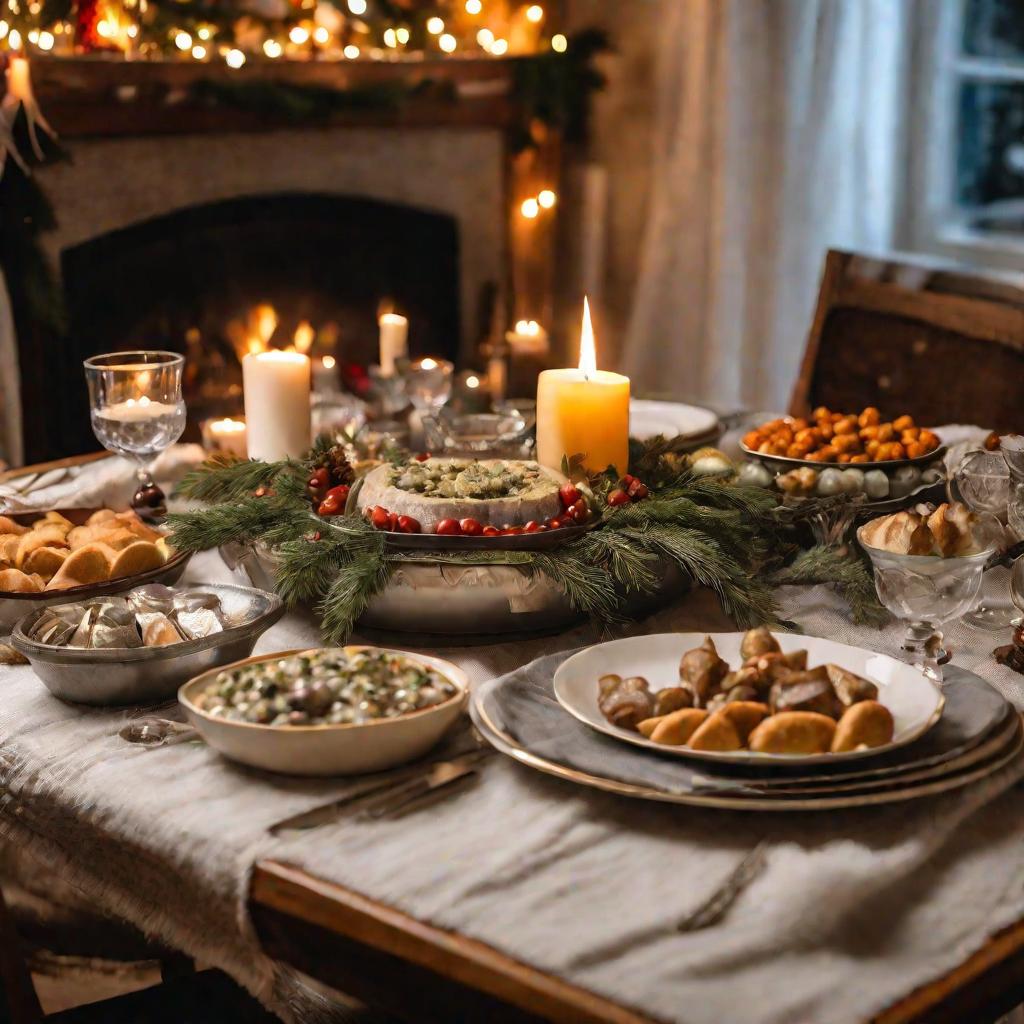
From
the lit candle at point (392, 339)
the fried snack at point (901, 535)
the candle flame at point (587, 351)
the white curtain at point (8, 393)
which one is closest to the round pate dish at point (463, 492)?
the candle flame at point (587, 351)

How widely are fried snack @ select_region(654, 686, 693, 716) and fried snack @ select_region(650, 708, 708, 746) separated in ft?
0.06

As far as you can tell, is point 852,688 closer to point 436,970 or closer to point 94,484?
point 436,970

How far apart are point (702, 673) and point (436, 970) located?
284 millimetres

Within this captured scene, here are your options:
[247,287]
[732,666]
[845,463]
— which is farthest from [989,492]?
[247,287]

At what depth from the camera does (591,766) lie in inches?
32.7

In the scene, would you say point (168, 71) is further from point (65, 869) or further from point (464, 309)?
point (65, 869)

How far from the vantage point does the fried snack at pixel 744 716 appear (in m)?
0.83

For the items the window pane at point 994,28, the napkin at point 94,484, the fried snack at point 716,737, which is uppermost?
the window pane at point 994,28

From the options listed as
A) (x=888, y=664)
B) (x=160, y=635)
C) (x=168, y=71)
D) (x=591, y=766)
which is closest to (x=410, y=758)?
(x=591, y=766)

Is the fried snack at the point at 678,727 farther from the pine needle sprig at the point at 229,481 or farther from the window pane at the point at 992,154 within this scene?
the window pane at the point at 992,154

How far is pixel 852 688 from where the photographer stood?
2.86 ft

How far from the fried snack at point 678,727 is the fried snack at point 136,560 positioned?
510 millimetres

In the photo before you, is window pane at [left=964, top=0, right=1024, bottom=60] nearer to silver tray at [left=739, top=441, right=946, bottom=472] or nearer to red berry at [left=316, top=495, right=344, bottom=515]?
silver tray at [left=739, top=441, right=946, bottom=472]

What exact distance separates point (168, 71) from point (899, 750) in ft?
8.77
